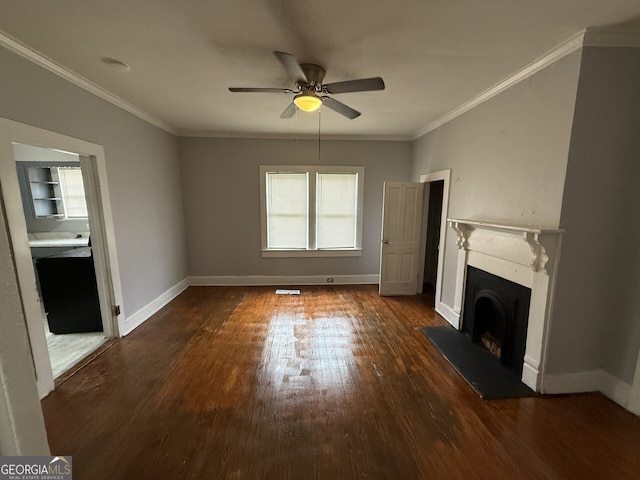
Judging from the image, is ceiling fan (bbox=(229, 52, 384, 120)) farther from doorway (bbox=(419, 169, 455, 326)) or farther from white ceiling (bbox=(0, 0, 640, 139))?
doorway (bbox=(419, 169, 455, 326))

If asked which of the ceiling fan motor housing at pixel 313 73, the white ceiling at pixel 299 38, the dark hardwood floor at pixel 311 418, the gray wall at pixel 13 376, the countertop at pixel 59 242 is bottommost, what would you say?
the dark hardwood floor at pixel 311 418

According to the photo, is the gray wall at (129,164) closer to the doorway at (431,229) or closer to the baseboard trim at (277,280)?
the baseboard trim at (277,280)

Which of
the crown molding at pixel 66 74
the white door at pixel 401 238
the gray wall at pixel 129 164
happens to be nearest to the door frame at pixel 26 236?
the gray wall at pixel 129 164

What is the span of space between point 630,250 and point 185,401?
138 inches

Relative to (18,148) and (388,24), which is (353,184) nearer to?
(388,24)

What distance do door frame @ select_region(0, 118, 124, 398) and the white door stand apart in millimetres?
3507

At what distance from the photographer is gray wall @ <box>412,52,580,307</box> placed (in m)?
2.05

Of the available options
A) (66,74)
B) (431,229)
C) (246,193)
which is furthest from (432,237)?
(66,74)

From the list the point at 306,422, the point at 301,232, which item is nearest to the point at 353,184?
the point at 301,232

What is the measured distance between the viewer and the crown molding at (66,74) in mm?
1936

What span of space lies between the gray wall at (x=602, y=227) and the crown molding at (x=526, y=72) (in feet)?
0.37

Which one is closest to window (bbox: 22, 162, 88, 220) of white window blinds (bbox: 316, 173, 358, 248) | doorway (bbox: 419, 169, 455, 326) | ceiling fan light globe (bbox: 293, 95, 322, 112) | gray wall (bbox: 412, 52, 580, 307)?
white window blinds (bbox: 316, 173, 358, 248)

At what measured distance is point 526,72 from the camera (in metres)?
2.28

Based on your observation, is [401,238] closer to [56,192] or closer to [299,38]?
[299,38]
